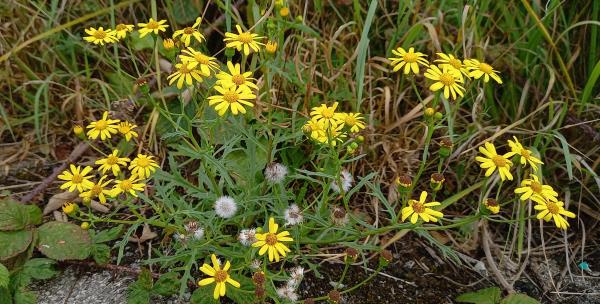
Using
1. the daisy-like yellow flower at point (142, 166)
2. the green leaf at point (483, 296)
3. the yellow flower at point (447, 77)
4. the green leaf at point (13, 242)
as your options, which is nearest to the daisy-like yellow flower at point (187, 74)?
the daisy-like yellow flower at point (142, 166)

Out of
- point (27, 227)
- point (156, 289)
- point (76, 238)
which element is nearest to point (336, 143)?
point (156, 289)

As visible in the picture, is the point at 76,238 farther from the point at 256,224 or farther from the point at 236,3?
the point at 236,3

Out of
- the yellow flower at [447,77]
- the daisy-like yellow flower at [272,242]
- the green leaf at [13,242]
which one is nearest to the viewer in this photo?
the daisy-like yellow flower at [272,242]

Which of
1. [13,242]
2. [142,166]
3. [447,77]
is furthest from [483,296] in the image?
[13,242]

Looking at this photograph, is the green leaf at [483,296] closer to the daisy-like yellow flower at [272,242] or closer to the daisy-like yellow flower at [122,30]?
the daisy-like yellow flower at [272,242]

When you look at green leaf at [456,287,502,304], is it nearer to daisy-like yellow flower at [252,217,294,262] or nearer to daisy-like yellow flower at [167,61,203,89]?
daisy-like yellow flower at [252,217,294,262]

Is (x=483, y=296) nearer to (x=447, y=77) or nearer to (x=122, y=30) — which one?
(x=447, y=77)

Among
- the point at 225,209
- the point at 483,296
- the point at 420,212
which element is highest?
the point at 420,212
